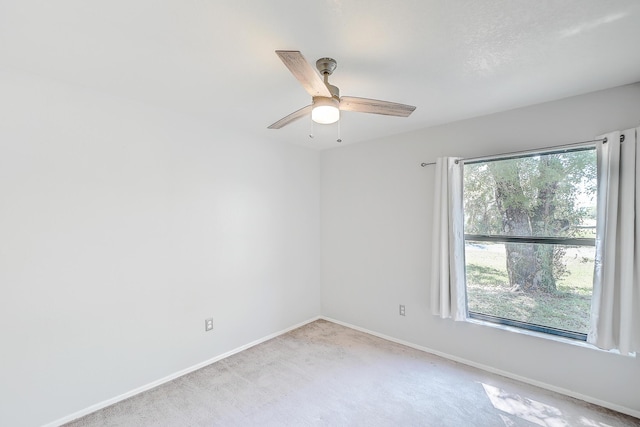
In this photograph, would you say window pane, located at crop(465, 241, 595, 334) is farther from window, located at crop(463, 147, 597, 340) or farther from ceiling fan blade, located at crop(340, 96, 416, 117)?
ceiling fan blade, located at crop(340, 96, 416, 117)

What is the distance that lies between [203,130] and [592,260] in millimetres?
3489

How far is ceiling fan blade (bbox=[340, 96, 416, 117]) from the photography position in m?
1.74

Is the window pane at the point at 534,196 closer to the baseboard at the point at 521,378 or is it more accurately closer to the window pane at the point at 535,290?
the window pane at the point at 535,290

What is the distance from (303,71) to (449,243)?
2178mm

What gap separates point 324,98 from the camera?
5.36 ft

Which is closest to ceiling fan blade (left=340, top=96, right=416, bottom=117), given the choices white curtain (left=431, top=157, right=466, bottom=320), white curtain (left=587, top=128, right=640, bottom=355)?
white curtain (left=431, top=157, right=466, bottom=320)

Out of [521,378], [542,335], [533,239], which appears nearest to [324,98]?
[533,239]

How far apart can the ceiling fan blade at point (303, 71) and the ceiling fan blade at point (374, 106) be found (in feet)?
0.59

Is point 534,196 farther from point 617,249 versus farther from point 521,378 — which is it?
point 521,378

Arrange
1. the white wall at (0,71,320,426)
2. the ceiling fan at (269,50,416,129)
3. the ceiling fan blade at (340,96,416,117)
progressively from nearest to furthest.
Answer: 1. the ceiling fan at (269,50,416,129)
2. the ceiling fan blade at (340,96,416,117)
3. the white wall at (0,71,320,426)

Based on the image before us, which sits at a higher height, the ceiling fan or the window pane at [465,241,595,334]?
the ceiling fan

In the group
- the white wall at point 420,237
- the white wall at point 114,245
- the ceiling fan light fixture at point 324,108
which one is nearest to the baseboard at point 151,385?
the white wall at point 114,245

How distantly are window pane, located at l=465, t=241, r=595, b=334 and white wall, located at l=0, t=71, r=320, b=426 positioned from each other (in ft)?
7.37

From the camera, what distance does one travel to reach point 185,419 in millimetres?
2059
